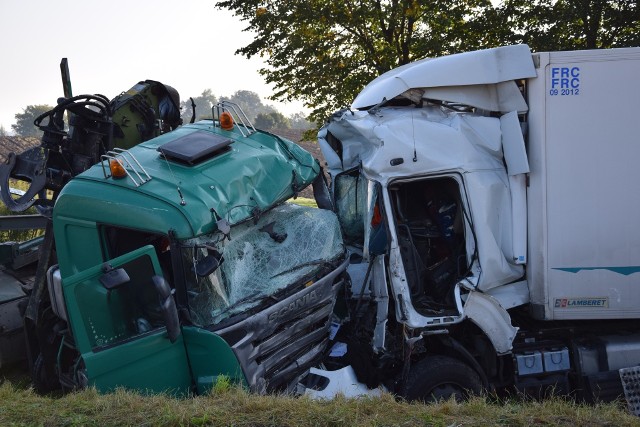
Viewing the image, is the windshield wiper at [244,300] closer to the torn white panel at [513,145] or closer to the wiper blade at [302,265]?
the wiper blade at [302,265]

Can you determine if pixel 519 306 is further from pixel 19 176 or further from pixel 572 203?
pixel 19 176

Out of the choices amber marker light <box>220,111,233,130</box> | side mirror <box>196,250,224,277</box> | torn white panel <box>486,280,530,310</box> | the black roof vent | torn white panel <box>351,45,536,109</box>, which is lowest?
torn white panel <box>486,280,530,310</box>

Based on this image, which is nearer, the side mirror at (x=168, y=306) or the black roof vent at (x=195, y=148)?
the side mirror at (x=168, y=306)

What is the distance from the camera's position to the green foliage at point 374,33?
53.6ft

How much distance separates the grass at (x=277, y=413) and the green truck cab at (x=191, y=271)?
0.46m

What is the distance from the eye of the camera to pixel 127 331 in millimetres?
5328

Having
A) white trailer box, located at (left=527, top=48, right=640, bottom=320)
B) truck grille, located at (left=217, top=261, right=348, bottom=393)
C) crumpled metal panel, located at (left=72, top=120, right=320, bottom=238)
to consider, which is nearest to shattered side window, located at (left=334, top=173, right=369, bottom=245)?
crumpled metal panel, located at (left=72, top=120, right=320, bottom=238)

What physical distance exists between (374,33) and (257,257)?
46.3 feet

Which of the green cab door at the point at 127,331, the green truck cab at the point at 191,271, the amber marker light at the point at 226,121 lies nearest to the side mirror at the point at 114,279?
the green truck cab at the point at 191,271

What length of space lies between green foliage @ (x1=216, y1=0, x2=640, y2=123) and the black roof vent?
39.0 ft

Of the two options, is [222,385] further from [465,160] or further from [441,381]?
[465,160]

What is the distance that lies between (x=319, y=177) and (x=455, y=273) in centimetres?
164

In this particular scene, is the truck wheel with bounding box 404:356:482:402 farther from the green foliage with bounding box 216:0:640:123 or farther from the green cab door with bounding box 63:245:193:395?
the green foliage with bounding box 216:0:640:123

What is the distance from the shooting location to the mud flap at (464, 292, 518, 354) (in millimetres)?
5992
